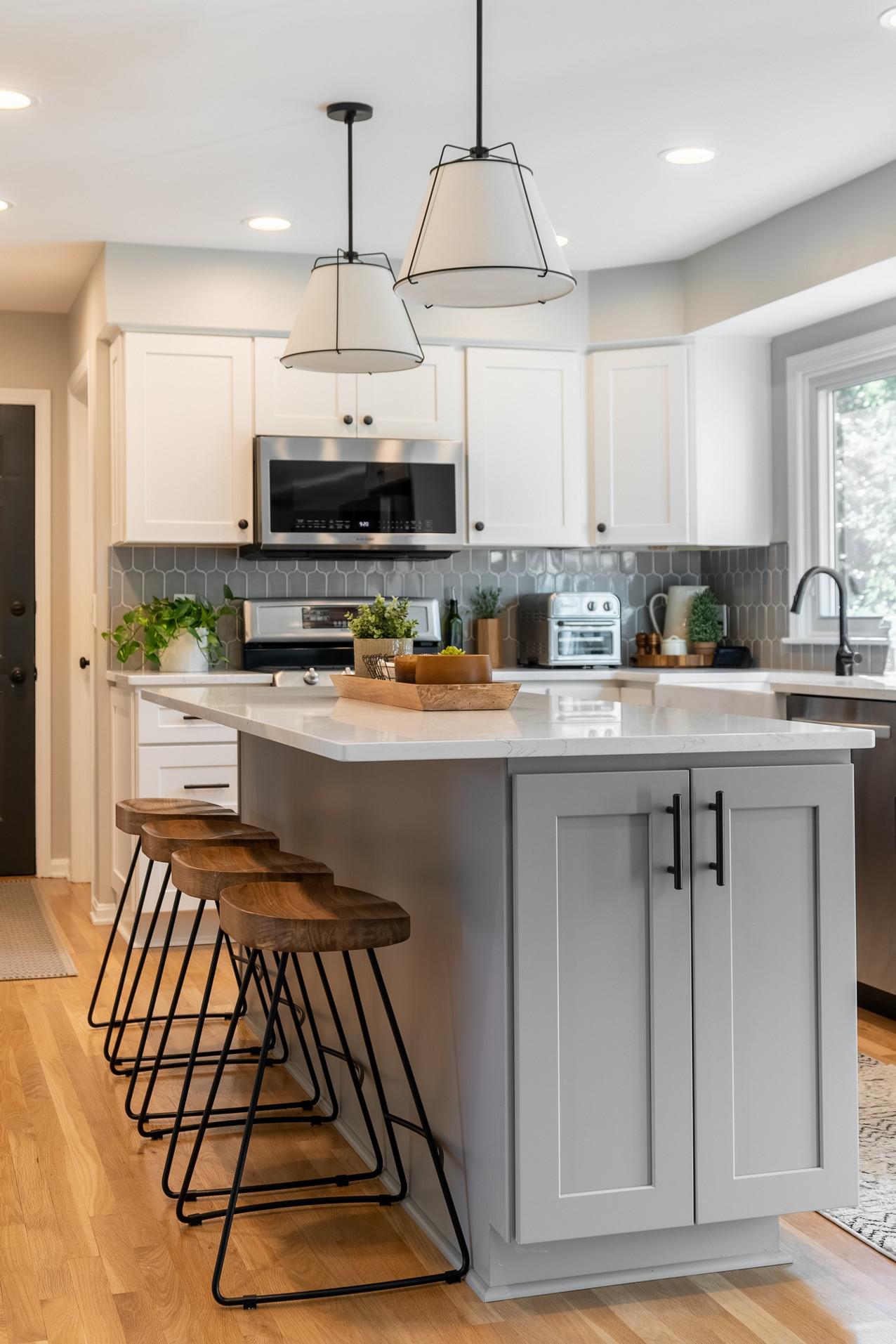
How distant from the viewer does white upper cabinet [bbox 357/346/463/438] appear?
17.7ft

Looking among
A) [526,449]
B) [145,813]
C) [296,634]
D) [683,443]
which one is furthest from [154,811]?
[683,443]

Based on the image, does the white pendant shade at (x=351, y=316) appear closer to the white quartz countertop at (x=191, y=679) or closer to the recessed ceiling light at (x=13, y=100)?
the recessed ceiling light at (x=13, y=100)

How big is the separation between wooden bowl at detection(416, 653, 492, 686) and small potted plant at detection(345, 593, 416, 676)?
1.67 ft

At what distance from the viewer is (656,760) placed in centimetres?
225

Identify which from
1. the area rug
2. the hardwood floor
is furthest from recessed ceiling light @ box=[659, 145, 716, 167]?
the area rug

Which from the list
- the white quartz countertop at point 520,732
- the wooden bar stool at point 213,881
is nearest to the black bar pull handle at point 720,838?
the white quartz countertop at point 520,732

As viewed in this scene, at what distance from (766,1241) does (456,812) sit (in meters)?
0.92

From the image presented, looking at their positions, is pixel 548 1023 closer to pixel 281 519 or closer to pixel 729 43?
pixel 729 43

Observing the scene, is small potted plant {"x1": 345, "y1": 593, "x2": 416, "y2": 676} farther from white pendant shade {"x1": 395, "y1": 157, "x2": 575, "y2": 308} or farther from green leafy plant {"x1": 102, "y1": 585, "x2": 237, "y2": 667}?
green leafy plant {"x1": 102, "y1": 585, "x2": 237, "y2": 667}

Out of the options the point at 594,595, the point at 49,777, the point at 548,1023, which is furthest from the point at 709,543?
the point at 548,1023

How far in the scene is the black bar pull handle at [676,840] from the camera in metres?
2.23

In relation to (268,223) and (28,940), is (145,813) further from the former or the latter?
(268,223)

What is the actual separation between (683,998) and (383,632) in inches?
57.9

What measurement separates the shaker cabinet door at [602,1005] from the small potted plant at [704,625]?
3665 mm
